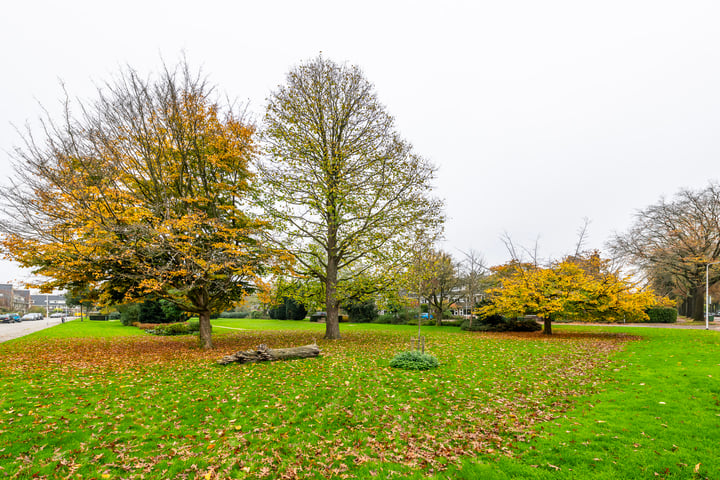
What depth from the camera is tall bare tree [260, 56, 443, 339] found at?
1578 centimetres

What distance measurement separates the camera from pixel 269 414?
21.3 ft

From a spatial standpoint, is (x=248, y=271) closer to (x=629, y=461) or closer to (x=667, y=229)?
(x=629, y=461)

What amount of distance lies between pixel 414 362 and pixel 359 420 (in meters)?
4.25

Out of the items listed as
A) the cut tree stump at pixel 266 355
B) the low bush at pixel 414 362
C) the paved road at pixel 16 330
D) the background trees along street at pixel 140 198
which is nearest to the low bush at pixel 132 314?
the paved road at pixel 16 330

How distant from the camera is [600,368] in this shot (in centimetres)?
1014

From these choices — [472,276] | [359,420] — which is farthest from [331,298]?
[472,276]

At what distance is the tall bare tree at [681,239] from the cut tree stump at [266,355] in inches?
1302

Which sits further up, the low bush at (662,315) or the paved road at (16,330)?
the low bush at (662,315)

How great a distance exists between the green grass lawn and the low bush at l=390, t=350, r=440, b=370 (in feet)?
0.93

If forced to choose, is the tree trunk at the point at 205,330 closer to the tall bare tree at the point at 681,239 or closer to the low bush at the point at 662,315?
the tall bare tree at the point at 681,239

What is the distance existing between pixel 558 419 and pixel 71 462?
310 inches

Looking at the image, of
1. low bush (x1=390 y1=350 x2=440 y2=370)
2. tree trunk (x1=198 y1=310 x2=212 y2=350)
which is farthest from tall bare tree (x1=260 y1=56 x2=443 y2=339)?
low bush (x1=390 y1=350 x2=440 y2=370)

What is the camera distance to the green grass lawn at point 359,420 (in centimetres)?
466

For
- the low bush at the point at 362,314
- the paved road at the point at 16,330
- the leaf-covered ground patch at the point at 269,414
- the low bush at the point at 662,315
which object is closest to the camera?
the leaf-covered ground patch at the point at 269,414
